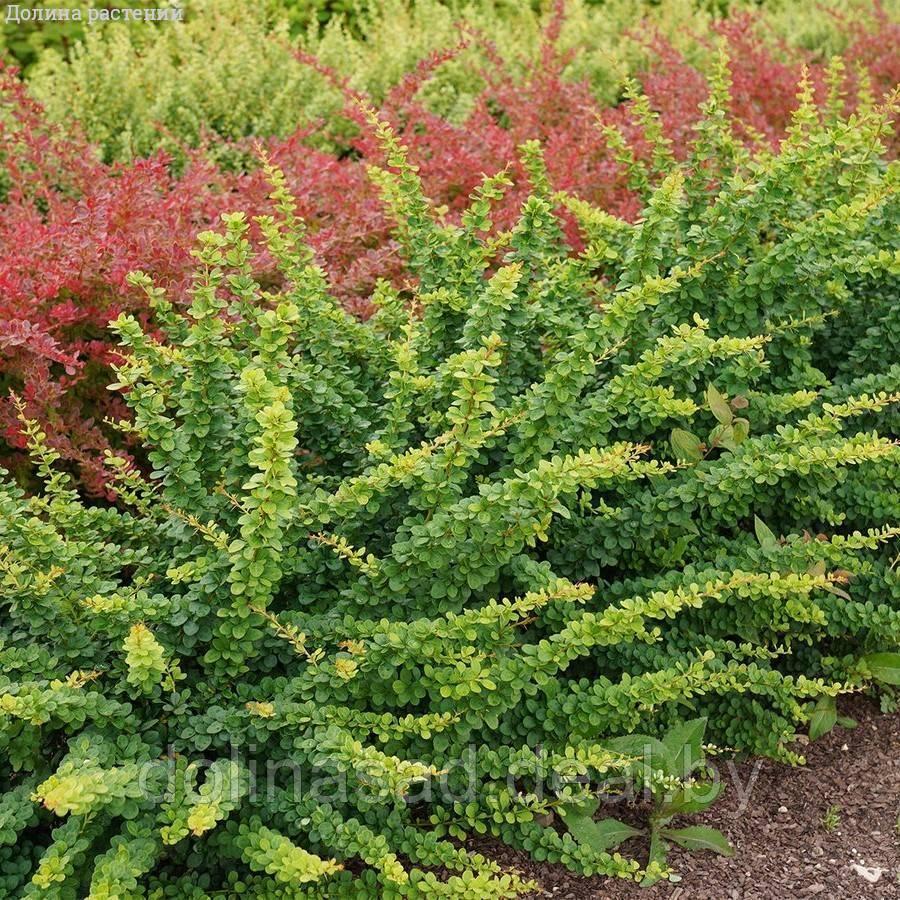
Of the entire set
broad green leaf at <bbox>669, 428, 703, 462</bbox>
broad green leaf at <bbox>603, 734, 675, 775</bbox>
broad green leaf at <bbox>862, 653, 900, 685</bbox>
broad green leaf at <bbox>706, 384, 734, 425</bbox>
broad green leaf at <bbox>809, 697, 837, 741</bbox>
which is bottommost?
broad green leaf at <bbox>809, 697, 837, 741</bbox>

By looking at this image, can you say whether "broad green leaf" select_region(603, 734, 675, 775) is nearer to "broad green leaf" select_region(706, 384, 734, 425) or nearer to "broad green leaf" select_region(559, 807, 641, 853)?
"broad green leaf" select_region(559, 807, 641, 853)

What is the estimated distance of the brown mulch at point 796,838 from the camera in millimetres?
2324

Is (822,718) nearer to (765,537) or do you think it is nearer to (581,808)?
(765,537)

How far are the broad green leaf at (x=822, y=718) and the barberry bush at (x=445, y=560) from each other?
0.01 metres

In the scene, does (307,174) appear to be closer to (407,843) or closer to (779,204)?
(779,204)

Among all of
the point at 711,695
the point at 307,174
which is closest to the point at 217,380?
the point at 711,695

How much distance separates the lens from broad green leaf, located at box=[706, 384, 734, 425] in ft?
8.54

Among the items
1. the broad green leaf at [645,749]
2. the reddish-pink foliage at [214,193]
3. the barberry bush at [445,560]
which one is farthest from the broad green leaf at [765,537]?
the reddish-pink foliage at [214,193]

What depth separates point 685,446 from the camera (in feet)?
8.46

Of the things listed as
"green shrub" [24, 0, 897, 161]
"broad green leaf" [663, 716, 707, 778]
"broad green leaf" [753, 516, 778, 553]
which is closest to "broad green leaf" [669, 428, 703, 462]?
"broad green leaf" [753, 516, 778, 553]

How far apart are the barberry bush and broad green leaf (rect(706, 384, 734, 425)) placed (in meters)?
0.01

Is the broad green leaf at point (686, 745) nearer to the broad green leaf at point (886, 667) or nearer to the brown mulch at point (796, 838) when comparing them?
the brown mulch at point (796, 838)

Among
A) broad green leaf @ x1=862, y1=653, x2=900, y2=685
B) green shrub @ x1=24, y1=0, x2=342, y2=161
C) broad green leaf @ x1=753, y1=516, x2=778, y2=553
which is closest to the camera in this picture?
broad green leaf @ x1=753, y1=516, x2=778, y2=553

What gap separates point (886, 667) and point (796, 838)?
19.5 inches
